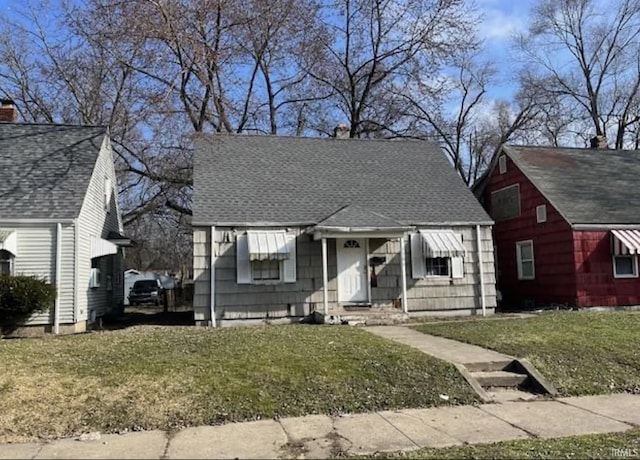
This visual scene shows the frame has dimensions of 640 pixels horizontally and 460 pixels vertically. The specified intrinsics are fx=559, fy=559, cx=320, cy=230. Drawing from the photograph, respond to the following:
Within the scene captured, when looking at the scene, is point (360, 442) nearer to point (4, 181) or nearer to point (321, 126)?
point (4, 181)

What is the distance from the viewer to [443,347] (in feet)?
32.9

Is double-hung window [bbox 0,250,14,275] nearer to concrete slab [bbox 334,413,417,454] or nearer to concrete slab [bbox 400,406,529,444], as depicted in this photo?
concrete slab [bbox 334,413,417,454]

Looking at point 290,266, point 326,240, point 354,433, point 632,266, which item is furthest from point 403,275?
point 354,433

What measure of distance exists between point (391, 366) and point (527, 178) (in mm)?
13292

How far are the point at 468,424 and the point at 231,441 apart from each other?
267 cm

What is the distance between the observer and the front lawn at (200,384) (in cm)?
648

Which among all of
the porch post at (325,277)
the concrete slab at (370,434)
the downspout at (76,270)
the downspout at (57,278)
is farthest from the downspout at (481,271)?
the downspout at (57,278)

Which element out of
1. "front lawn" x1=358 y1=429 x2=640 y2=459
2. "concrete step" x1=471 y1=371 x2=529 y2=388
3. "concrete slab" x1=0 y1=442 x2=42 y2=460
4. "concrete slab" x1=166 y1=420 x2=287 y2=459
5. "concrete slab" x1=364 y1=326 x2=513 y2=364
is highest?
"concrete slab" x1=364 y1=326 x2=513 y2=364

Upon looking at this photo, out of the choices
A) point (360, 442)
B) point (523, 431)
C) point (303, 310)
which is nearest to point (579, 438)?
point (523, 431)

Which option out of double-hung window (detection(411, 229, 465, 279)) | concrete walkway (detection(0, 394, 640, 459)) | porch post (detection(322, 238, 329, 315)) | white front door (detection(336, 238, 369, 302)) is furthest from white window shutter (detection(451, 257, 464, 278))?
concrete walkway (detection(0, 394, 640, 459))

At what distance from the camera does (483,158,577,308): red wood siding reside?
17.4 meters

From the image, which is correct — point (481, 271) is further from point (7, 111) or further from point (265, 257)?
point (7, 111)

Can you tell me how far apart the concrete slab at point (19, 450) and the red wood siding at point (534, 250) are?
15.5m

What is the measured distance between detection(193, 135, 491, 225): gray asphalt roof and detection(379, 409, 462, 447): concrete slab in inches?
358
